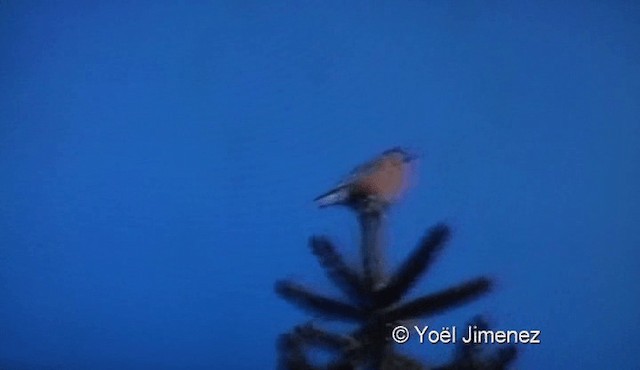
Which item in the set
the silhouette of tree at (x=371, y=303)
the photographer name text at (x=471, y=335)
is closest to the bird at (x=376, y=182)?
the silhouette of tree at (x=371, y=303)

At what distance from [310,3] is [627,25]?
0.40m

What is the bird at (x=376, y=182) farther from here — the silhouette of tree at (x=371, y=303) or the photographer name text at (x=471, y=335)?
the photographer name text at (x=471, y=335)

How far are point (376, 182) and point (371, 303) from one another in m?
0.15

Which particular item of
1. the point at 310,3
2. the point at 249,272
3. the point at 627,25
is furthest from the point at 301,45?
the point at 627,25

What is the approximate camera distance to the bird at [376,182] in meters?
1.46

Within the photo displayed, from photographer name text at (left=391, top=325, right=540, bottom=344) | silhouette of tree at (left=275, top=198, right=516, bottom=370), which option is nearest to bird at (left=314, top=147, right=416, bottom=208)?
silhouette of tree at (left=275, top=198, right=516, bottom=370)

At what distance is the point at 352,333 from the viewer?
4.74 feet

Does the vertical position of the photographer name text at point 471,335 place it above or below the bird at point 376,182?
below

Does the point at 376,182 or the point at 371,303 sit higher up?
the point at 376,182

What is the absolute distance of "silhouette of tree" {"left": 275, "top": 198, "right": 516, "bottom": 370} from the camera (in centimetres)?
144

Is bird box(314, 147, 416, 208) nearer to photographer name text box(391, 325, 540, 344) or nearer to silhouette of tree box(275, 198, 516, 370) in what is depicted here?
silhouette of tree box(275, 198, 516, 370)

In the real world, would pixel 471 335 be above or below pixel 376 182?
below

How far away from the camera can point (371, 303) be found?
4.70 feet

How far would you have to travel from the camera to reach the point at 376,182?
146cm
